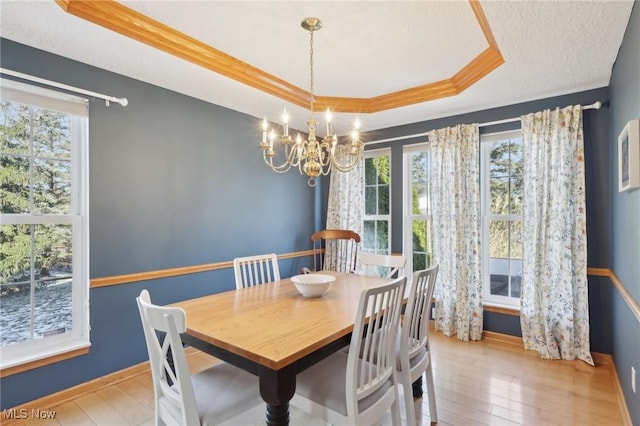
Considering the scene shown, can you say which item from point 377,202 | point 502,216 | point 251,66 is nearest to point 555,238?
point 502,216

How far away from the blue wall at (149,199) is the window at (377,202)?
1.39 m

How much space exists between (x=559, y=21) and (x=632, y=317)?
5.71 ft

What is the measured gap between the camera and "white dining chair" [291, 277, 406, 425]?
4.74ft

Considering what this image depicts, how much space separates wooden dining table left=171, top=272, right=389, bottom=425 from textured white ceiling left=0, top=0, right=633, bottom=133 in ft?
5.77

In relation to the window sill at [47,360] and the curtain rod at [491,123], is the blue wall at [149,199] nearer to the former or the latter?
the window sill at [47,360]

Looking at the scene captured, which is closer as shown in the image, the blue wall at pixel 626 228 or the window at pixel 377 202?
the blue wall at pixel 626 228

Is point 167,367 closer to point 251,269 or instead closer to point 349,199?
point 251,269

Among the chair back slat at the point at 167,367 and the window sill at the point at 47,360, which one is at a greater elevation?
the chair back slat at the point at 167,367

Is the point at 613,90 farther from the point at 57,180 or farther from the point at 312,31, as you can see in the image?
the point at 57,180

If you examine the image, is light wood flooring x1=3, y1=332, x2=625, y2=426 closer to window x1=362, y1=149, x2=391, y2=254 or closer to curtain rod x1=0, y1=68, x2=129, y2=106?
window x1=362, y1=149, x2=391, y2=254

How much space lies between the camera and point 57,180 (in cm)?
238

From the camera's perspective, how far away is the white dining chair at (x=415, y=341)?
73.5 inches

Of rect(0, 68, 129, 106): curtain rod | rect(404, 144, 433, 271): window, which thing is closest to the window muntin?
rect(404, 144, 433, 271): window

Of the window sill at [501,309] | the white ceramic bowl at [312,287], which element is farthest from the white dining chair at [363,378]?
the window sill at [501,309]
